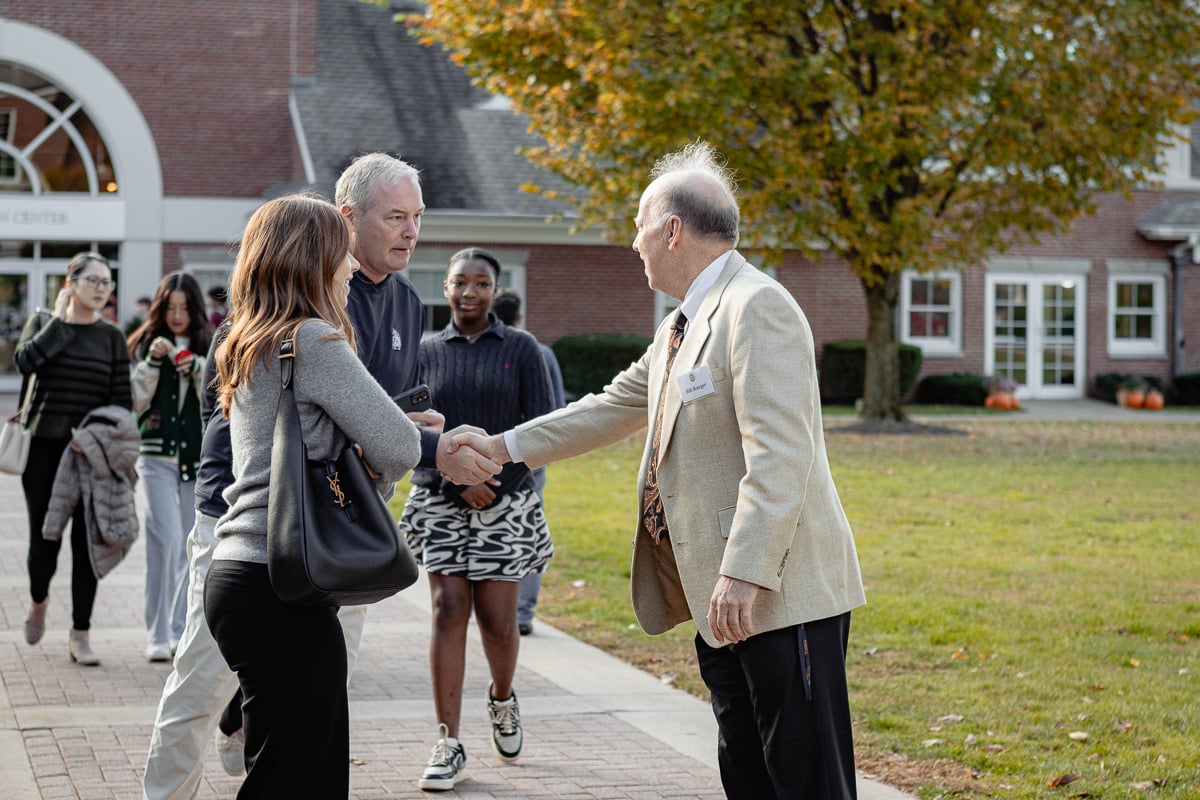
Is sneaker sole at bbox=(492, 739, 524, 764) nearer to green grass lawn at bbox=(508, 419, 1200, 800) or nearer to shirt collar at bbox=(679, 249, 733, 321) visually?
green grass lawn at bbox=(508, 419, 1200, 800)

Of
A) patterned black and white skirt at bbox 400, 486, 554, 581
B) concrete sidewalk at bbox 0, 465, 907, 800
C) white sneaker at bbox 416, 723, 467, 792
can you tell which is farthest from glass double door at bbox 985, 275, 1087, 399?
white sneaker at bbox 416, 723, 467, 792

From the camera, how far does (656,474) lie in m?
3.85

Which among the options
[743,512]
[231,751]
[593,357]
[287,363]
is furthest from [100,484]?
[593,357]

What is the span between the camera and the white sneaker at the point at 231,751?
16.0 ft

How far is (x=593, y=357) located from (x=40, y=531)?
Answer: 795 inches

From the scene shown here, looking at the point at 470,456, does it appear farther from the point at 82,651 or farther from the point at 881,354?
the point at 881,354

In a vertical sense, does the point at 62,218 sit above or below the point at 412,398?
above

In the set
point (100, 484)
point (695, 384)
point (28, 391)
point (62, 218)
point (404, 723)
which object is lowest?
point (404, 723)

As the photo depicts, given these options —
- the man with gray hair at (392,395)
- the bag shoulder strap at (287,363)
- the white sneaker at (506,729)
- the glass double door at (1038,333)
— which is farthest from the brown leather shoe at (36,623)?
the glass double door at (1038,333)

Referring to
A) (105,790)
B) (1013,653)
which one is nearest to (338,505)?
(105,790)

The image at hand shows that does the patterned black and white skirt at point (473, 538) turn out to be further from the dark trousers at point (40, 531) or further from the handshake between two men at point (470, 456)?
the dark trousers at point (40, 531)

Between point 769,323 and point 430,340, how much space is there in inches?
111

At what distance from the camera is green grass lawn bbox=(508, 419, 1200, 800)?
18.4 ft

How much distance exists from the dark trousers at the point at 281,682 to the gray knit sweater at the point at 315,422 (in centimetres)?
11
